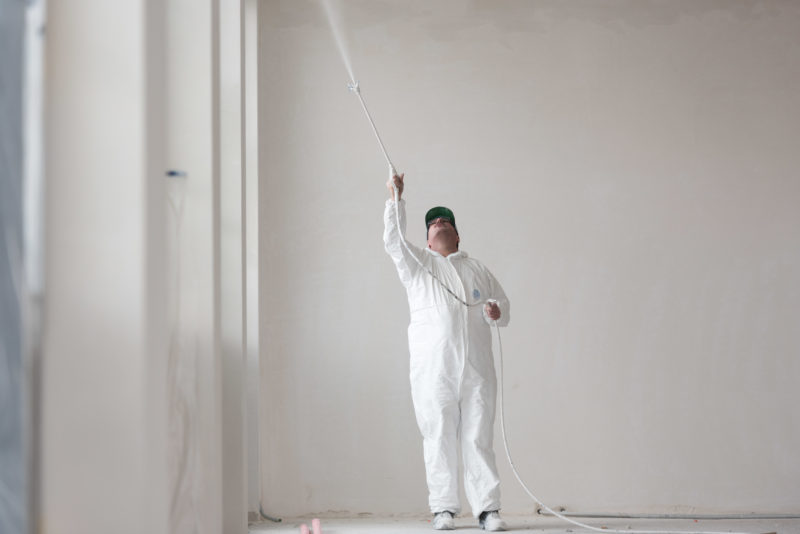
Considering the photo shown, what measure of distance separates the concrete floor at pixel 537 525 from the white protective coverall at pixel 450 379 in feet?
0.83

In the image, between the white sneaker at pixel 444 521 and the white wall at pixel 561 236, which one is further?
the white wall at pixel 561 236

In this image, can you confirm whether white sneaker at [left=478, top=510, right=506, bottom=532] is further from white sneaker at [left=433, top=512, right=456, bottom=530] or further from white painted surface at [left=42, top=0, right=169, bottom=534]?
white painted surface at [left=42, top=0, right=169, bottom=534]

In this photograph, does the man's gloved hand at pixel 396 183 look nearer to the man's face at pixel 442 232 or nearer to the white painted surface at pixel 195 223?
the man's face at pixel 442 232

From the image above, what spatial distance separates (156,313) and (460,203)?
341 cm

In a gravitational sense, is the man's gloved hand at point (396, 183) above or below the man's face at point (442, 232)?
above

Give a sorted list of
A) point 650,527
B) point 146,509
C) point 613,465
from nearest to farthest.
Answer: point 146,509
point 650,527
point 613,465

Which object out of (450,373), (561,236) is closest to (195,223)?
(450,373)

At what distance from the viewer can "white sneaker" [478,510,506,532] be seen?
12.0 feet

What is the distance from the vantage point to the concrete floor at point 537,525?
3898mm

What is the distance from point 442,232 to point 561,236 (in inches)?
40.3

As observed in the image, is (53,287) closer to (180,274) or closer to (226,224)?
(180,274)

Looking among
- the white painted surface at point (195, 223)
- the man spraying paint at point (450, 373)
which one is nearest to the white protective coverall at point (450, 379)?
the man spraying paint at point (450, 373)

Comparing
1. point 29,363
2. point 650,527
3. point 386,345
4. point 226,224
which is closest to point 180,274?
point 226,224

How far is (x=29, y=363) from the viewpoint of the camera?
3.94ft
